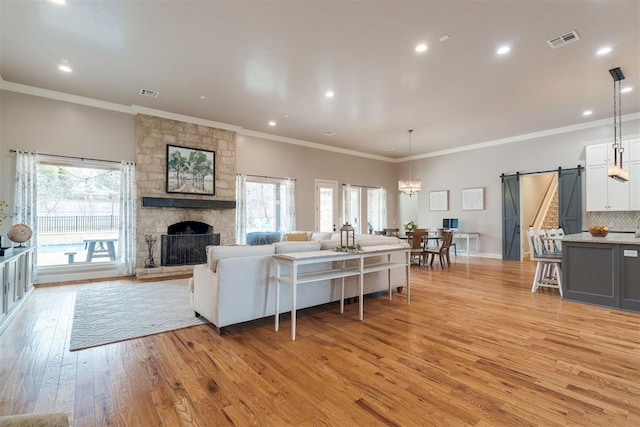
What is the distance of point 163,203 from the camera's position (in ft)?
20.7

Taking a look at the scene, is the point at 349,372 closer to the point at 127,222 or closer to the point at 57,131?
the point at 127,222

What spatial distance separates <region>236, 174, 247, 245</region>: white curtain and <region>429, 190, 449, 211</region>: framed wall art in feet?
19.8

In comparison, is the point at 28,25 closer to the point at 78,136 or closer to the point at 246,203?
the point at 78,136

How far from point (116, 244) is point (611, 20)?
26.7 feet

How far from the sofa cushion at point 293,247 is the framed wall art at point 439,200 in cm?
708

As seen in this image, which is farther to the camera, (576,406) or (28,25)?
(28,25)

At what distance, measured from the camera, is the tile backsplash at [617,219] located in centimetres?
657

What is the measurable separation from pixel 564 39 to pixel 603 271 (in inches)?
117

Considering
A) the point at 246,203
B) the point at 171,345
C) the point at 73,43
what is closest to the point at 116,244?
Result: the point at 246,203

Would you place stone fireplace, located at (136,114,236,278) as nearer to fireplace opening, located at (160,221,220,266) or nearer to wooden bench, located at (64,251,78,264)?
fireplace opening, located at (160,221,220,266)

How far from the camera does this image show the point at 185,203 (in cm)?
655

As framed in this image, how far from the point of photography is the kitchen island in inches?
153

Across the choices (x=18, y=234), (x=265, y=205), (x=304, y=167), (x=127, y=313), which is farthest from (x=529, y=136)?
(x=18, y=234)

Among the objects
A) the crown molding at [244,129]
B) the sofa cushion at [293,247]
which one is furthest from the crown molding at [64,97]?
the sofa cushion at [293,247]
